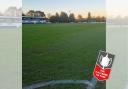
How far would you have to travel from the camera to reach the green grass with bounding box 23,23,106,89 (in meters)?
2.35

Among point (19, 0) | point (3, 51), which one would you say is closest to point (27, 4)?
point (19, 0)

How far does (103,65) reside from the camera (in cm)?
242

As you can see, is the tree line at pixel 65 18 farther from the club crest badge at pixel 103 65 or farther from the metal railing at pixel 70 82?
the metal railing at pixel 70 82

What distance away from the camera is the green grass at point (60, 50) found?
2354 mm

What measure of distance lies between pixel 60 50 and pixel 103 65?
1.39 ft

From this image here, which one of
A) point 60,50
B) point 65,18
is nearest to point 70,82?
point 60,50

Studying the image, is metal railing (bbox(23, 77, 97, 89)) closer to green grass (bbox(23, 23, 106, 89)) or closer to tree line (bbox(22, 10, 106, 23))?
green grass (bbox(23, 23, 106, 89))

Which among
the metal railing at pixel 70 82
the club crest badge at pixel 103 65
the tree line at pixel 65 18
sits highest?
the tree line at pixel 65 18

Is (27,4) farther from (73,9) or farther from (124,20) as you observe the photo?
(124,20)

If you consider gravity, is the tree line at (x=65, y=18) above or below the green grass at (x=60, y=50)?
above

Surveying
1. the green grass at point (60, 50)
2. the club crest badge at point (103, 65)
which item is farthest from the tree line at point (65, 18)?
the club crest badge at point (103, 65)

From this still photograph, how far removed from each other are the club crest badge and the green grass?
Result: 0.04 m

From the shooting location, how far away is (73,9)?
7.88 ft

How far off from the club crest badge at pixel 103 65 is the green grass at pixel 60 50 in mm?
41
